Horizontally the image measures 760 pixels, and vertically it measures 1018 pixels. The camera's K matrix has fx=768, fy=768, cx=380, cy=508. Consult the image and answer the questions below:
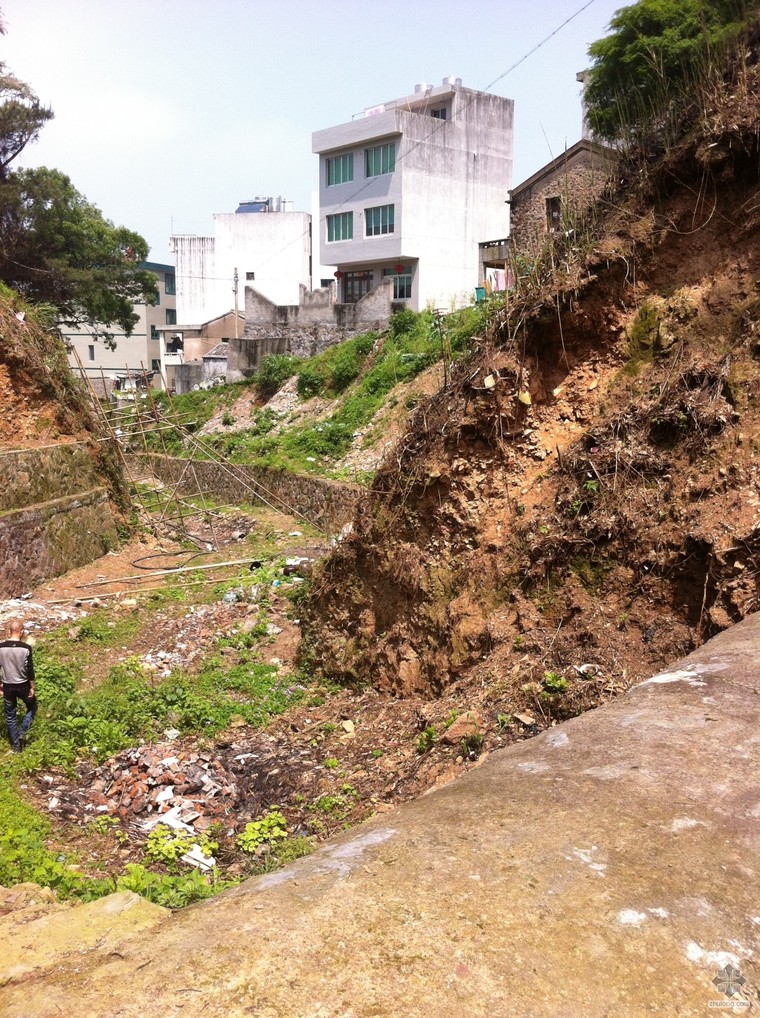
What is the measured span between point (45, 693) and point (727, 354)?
23.3 feet

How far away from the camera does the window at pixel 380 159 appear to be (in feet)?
99.7

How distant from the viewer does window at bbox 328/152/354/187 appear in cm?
3234

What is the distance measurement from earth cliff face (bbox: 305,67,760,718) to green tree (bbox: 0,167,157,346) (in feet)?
71.4

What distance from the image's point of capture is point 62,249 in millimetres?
25953

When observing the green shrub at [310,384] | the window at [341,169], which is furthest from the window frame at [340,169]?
the green shrub at [310,384]

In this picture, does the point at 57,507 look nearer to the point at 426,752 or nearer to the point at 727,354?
the point at 426,752

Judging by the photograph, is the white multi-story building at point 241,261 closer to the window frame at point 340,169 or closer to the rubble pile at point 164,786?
the window frame at point 340,169

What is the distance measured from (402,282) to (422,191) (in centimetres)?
355

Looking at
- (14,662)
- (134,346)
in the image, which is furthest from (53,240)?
(14,662)

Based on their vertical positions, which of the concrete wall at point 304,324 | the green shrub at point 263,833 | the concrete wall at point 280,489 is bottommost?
the green shrub at point 263,833

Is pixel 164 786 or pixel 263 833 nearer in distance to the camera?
pixel 263 833

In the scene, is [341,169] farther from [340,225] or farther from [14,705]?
[14,705]

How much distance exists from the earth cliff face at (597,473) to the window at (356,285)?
86.4 feet

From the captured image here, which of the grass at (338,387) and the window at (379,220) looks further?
the window at (379,220)
